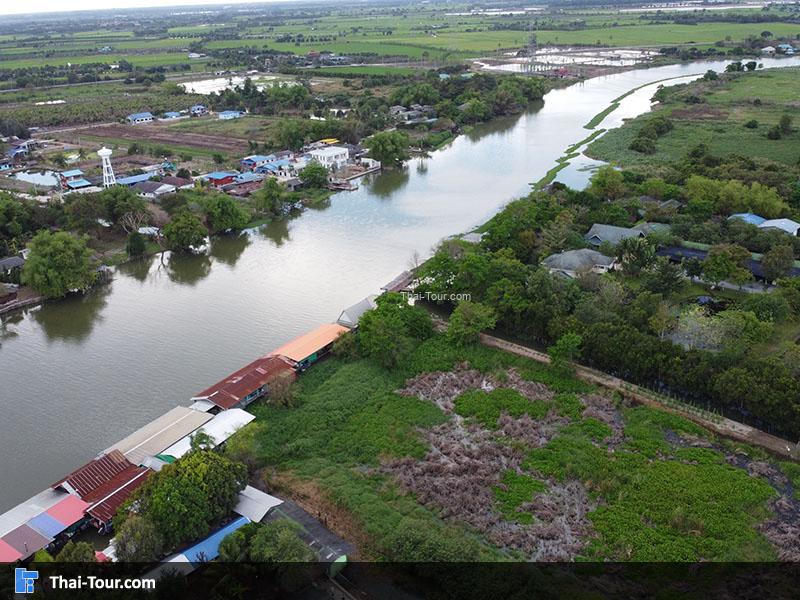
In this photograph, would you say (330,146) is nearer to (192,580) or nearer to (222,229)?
(222,229)

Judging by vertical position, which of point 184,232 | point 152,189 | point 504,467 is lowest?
point 504,467

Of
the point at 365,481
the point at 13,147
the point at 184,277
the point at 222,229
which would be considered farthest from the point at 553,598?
the point at 13,147

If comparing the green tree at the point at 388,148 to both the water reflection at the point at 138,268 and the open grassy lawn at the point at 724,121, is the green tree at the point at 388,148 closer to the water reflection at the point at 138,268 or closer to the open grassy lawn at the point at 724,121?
the open grassy lawn at the point at 724,121

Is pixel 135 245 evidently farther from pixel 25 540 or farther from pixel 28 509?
pixel 25 540

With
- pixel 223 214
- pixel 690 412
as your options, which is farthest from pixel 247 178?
pixel 690 412

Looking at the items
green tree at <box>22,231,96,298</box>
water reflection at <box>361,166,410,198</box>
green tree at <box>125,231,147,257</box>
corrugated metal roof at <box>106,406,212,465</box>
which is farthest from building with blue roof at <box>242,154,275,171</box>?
corrugated metal roof at <box>106,406,212,465</box>

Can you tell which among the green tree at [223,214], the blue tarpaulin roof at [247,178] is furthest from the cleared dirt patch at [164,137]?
the green tree at [223,214]

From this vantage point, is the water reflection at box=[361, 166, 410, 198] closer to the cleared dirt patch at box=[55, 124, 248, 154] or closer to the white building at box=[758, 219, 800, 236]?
the cleared dirt patch at box=[55, 124, 248, 154]
